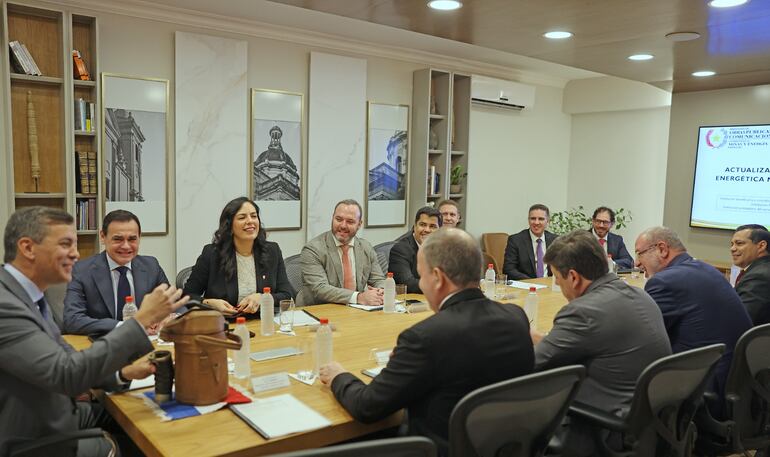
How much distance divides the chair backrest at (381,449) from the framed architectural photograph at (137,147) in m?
4.22

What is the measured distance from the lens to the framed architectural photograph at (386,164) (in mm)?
6461

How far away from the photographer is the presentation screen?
5.73 m

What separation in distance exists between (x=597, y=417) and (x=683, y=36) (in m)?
2.84

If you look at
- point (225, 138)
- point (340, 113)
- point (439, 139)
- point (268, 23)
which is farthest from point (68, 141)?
point (439, 139)

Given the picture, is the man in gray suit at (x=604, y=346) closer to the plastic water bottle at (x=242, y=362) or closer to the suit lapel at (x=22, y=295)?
the plastic water bottle at (x=242, y=362)

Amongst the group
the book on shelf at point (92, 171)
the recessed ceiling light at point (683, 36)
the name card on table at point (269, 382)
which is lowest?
the name card on table at point (269, 382)

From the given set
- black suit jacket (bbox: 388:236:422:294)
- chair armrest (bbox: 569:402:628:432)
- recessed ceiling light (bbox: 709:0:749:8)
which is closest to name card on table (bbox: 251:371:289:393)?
chair armrest (bbox: 569:402:628:432)

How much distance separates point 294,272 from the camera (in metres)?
4.20

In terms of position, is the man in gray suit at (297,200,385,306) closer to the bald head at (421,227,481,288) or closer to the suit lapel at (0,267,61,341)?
the bald head at (421,227,481,288)

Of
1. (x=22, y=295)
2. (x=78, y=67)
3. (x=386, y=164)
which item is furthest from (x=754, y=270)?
(x=78, y=67)

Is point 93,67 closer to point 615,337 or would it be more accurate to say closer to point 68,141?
point 68,141

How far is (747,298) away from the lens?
3260mm

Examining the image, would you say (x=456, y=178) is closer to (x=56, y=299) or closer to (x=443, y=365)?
(x=56, y=299)

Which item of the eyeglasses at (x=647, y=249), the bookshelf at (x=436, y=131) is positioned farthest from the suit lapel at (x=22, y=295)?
the bookshelf at (x=436, y=131)
